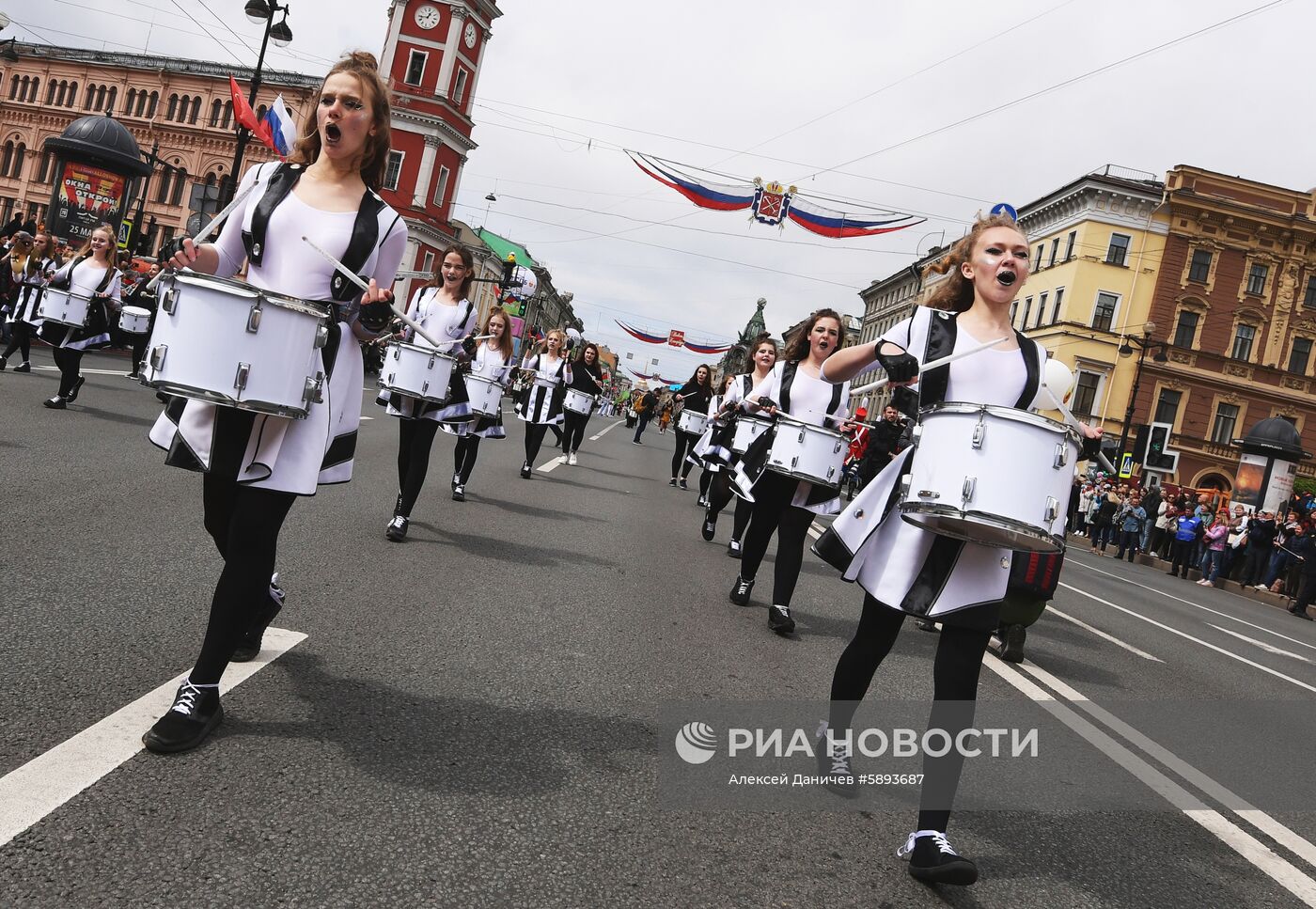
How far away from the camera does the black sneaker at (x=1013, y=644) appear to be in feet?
24.3

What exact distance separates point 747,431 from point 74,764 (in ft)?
19.2

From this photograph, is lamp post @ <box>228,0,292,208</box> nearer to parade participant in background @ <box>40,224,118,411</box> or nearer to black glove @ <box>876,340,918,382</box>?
parade participant in background @ <box>40,224,118,411</box>

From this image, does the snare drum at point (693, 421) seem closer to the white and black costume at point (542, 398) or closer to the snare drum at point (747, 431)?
the white and black costume at point (542, 398)

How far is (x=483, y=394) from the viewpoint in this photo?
34.0 ft

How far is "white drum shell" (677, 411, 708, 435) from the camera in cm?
1711

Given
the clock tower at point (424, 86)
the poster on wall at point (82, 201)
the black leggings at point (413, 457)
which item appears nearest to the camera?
the black leggings at point (413, 457)

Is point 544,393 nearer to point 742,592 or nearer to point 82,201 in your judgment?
point 742,592

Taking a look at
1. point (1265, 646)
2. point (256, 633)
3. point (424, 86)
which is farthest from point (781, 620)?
point (424, 86)

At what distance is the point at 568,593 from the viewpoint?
6.91 metres

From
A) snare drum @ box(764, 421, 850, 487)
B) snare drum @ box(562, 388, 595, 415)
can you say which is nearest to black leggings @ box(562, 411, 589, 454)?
snare drum @ box(562, 388, 595, 415)

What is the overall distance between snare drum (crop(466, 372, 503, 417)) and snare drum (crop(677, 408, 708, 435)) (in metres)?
6.61

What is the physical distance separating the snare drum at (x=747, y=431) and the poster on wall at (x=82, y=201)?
83.1ft

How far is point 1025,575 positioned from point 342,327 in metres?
4.20

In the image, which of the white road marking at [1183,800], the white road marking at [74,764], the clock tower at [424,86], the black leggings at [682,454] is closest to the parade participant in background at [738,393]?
the white road marking at [1183,800]
